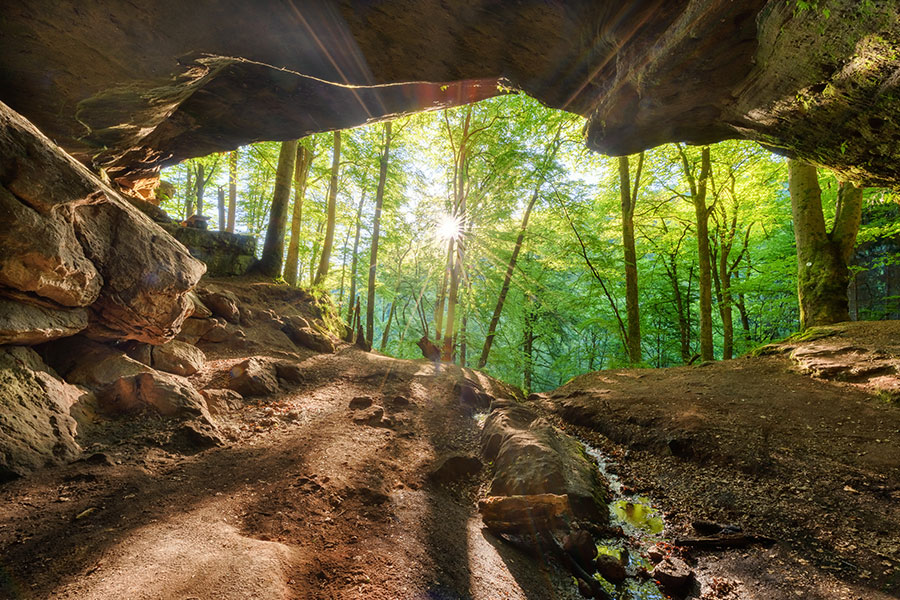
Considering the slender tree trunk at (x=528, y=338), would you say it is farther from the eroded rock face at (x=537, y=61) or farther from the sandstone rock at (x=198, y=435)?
the sandstone rock at (x=198, y=435)

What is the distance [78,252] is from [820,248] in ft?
43.0

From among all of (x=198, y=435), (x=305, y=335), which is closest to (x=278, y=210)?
(x=305, y=335)

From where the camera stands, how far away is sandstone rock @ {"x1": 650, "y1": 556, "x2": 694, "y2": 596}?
9.02ft

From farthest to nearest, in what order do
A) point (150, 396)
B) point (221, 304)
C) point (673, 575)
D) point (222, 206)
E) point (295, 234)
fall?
point (222, 206) → point (295, 234) → point (221, 304) → point (150, 396) → point (673, 575)

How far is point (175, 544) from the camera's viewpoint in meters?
2.26

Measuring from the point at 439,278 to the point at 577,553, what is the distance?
16278 millimetres

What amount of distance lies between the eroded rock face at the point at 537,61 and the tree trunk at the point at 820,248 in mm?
3720

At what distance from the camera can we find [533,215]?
52.7 ft

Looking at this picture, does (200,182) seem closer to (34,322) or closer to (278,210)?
(278,210)

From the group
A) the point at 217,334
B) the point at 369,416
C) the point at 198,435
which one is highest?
the point at 217,334

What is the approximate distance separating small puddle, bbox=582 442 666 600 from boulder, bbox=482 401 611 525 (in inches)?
6.7

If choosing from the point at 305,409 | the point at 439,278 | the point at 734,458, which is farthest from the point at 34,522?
the point at 439,278

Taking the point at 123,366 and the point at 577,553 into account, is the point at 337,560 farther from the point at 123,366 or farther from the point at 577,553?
the point at 123,366

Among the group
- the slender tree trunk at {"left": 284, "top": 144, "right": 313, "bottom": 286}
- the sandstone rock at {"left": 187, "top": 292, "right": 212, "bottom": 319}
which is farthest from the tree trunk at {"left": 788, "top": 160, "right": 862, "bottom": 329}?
the slender tree trunk at {"left": 284, "top": 144, "right": 313, "bottom": 286}
